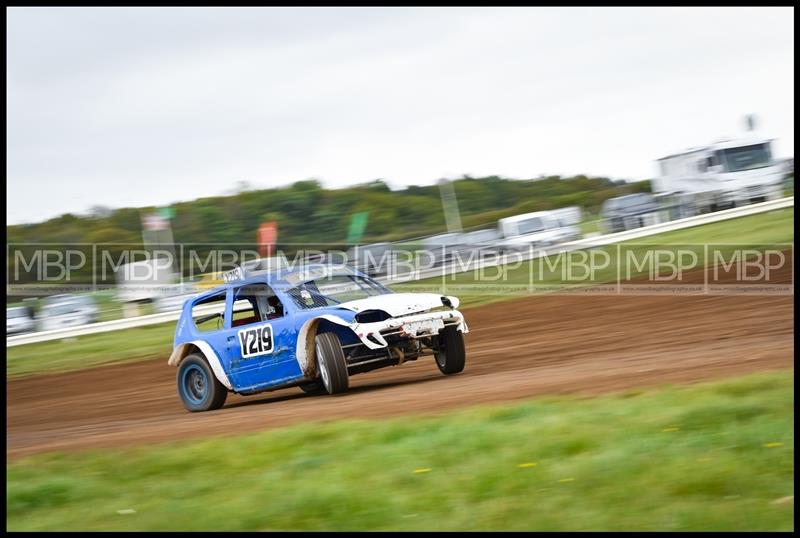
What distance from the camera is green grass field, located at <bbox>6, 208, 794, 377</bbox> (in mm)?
21766

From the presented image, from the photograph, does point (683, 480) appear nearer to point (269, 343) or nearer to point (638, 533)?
point (638, 533)

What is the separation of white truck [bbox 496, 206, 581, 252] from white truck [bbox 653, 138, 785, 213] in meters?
3.67

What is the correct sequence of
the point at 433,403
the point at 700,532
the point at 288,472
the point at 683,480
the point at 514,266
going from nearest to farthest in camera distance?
the point at 700,532 → the point at 683,480 → the point at 288,472 → the point at 433,403 → the point at 514,266

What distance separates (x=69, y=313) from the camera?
26.7 metres

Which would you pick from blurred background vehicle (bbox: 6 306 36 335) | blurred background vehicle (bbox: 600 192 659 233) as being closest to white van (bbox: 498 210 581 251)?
blurred background vehicle (bbox: 600 192 659 233)

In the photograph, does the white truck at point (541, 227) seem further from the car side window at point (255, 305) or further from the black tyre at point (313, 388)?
the car side window at point (255, 305)

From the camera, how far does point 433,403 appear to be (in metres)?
9.49

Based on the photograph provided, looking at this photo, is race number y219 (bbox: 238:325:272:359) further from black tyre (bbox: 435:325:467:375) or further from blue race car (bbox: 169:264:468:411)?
black tyre (bbox: 435:325:467:375)

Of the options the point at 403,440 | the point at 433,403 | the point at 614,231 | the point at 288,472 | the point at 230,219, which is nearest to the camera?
the point at 288,472

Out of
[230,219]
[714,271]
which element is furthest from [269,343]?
[230,219]

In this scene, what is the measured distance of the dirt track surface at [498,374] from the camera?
965 centimetres

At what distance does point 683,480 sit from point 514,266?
19540 millimetres

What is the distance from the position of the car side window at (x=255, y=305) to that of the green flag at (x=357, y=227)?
1182 inches

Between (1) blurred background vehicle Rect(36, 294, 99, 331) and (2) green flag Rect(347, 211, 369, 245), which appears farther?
(2) green flag Rect(347, 211, 369, 245)
